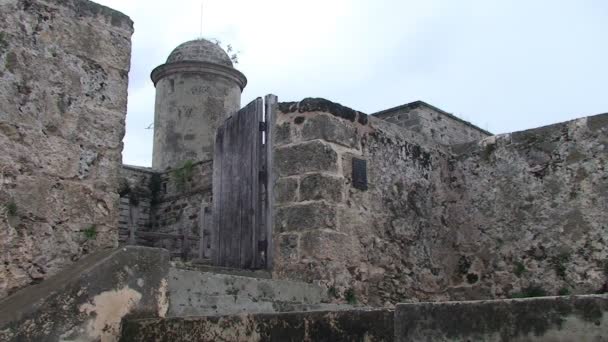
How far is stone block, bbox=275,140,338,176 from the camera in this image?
A: 214 inches

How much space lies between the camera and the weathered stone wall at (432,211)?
5391mm

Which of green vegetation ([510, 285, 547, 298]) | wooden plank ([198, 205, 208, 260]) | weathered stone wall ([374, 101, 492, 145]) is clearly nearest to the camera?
green vegetation ([510, 285, 547, 298])

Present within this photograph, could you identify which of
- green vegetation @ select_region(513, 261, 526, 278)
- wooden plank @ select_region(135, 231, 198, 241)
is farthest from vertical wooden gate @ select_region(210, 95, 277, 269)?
wooden plank @ select_region(135, 231, 198, 241)

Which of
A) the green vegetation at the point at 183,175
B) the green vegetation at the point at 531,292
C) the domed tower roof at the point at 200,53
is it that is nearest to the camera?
the green vegetation at the point at 531,292

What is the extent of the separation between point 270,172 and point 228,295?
6.29 ft

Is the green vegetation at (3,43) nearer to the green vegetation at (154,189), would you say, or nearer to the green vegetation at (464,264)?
the green vegetation at (464,264)

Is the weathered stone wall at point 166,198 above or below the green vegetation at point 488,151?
above

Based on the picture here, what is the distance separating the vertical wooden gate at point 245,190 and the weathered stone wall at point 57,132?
2.03m

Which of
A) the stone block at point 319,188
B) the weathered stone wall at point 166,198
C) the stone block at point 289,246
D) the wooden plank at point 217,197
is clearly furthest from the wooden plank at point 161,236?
the stone block at point 319,188

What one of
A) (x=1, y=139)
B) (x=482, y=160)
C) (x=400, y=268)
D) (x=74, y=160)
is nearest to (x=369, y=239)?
(x=400, y=268)

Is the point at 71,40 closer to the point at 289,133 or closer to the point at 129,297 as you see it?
the point at 129,297

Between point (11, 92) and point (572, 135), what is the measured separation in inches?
185

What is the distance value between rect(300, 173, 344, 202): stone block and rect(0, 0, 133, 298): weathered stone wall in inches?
75.5

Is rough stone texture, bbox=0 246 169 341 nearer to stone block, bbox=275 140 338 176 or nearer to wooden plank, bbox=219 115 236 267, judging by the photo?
stone block, bbox=275 140 338 176
